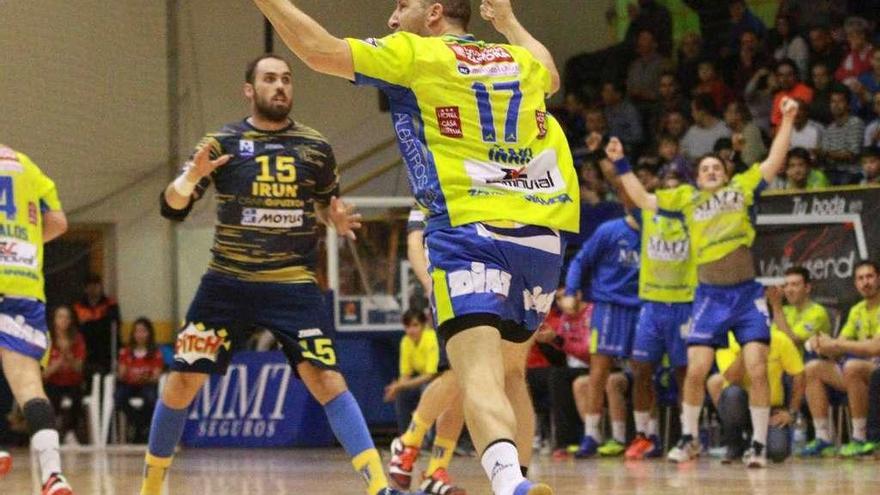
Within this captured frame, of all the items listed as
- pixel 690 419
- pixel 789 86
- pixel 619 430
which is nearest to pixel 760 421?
pixel 690 419

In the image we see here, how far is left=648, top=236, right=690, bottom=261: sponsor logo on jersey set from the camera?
12188 mm

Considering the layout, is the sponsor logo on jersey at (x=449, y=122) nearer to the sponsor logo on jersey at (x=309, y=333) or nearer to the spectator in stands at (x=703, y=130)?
the sponsor logo on jersey at (x=309, y=333)

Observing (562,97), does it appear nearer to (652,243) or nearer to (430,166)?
(652,243)

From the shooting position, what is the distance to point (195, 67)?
17203 millimetres

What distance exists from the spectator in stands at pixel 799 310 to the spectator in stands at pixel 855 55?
3.54m

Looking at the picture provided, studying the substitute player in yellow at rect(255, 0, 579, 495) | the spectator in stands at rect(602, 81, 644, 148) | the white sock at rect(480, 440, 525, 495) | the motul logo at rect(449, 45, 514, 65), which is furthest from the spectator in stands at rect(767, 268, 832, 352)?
the white sock at rect(480, 440, 525, 495)

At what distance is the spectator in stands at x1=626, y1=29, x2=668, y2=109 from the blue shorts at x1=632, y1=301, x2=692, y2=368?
5.26 meters

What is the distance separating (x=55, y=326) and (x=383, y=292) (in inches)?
145

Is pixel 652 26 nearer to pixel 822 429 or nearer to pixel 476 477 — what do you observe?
pixel 822 429

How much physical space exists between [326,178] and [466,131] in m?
1.97

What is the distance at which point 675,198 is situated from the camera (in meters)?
11.6

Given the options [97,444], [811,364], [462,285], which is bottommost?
[97,444]

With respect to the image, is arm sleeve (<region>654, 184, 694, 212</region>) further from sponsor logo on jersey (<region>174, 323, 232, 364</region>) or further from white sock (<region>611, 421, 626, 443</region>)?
sponsor logo on jersey (<region>174, 323, 232, 364</region>)

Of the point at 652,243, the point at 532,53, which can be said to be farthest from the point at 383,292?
the point at 532,53
